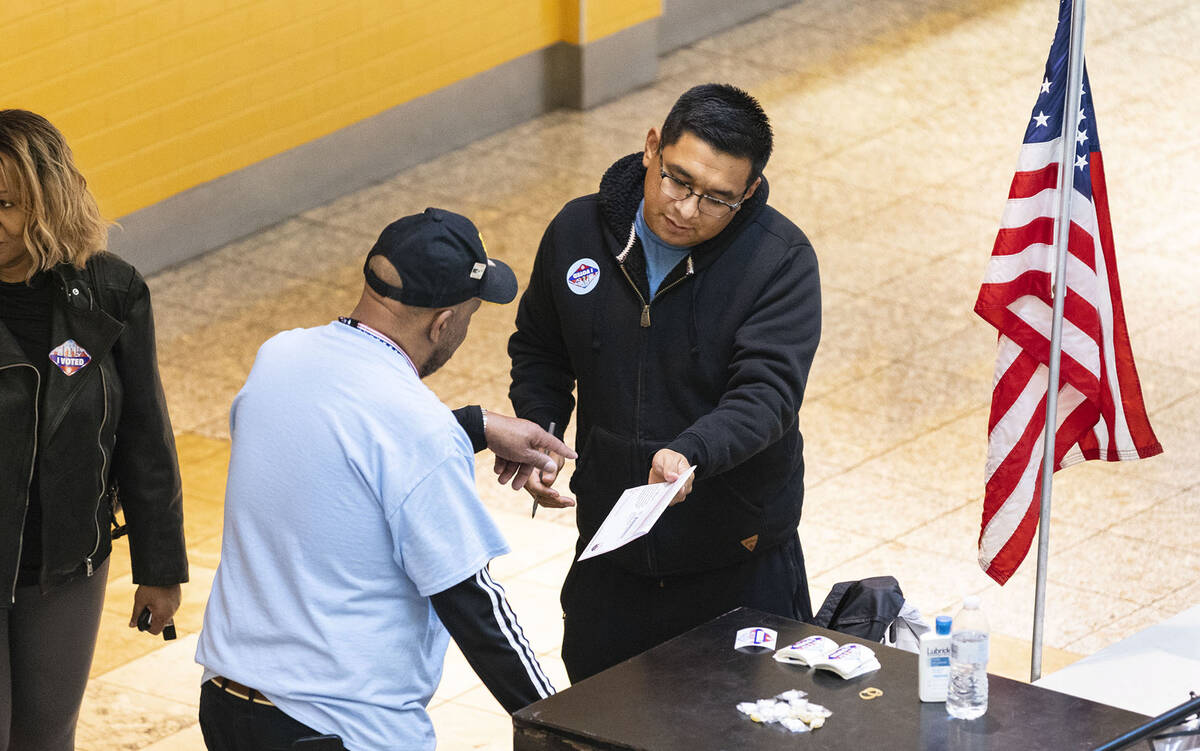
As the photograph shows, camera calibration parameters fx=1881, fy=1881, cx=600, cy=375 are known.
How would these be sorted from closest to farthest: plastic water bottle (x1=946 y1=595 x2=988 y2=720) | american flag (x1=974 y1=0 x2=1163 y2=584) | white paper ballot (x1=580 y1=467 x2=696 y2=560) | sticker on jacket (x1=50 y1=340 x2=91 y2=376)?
plastic water bottle (x1=946 y1=595 x2=988 y2=720) < white paper ballot (x1=580 y1=467 x2=696 y2=560) < sticker on jacket (x1=50 y1=340 x2=91 y2=376) < american flag (x1=974 y1=0 x2=1163 y2=584)

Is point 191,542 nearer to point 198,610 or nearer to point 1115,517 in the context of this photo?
point 198,610

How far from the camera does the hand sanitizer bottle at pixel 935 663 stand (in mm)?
3459

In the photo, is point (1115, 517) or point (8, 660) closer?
point (8, 660)

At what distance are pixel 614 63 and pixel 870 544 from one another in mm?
5562

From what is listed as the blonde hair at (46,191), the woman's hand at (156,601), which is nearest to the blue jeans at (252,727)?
the woman's hand at (156,601)

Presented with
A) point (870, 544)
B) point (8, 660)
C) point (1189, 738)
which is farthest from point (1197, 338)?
point (8, 660)

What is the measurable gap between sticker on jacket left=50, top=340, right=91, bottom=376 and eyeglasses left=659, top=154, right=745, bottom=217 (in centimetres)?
129

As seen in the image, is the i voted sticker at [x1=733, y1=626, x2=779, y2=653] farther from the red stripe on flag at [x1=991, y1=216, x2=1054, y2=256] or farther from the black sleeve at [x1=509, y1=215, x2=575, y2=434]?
the red stripe on flag at [x1=991, y1=216, x2=1054, y2=256]

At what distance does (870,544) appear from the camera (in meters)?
6.75

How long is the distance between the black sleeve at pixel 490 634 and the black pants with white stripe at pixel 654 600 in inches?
29.7

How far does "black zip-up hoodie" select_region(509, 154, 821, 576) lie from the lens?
3.97 m

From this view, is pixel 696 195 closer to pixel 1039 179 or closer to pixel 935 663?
pixel 935 663

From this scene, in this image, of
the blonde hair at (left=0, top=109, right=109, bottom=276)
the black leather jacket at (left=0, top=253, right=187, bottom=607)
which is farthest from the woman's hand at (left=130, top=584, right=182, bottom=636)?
the blonde hair at (left=0, top=109, right=109, bottom=276)

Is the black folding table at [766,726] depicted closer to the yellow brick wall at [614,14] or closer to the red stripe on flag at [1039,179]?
the red stripe on flag at [1039,179]
